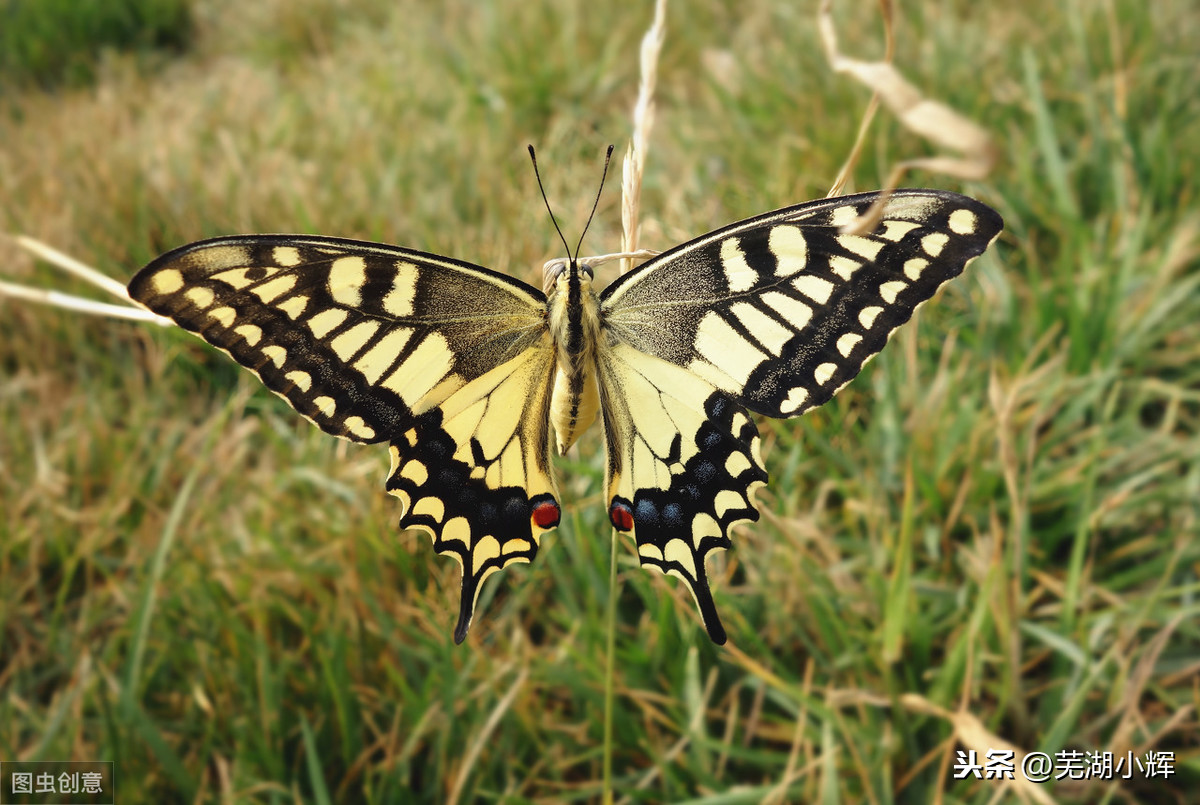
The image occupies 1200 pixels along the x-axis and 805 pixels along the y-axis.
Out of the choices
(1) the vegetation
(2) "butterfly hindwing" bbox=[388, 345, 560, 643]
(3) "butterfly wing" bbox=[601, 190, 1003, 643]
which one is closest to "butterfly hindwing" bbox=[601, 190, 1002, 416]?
(3) "butterfly wing" bbox=[601, 190, 1003, 643]

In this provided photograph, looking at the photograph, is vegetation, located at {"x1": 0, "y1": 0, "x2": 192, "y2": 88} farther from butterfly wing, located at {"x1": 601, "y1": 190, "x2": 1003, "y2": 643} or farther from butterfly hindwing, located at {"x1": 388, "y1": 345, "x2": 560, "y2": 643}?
butterfly wing, located at {"x1": 601, "y1": 190, "x2": 1003, "y2": 643}

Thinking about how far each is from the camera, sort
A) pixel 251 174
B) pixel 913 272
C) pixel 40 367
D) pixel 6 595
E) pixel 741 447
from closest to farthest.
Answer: pixel 913 272, pixel 741 447, pixel 6 595, pixel 40 367, pixel 251 174

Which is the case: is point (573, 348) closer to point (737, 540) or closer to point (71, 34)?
point (737, 540)

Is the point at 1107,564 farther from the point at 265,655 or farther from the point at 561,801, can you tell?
the point at 265,655

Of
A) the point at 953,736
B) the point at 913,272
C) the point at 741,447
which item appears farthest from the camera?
the point at 953,736

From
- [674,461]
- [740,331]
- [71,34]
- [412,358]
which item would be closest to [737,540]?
[674,461]

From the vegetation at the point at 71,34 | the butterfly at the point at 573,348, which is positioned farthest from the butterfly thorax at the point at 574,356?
the vegetation at the point at 71,34

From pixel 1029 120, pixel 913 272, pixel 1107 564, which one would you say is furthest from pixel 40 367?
pixel 1029 120
